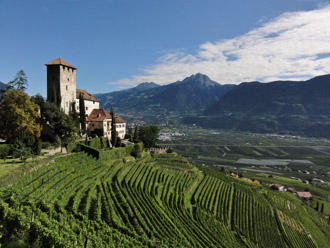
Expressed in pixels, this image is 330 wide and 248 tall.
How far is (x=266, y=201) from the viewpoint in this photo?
69.5 m

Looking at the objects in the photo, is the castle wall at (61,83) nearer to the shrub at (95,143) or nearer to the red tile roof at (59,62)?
the red tile roof at (59,62)

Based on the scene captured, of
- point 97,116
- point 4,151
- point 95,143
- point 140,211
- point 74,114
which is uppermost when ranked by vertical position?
point 74,114

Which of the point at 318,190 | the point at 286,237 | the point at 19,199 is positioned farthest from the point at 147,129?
the point at 318,190

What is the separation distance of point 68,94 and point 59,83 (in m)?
4.14

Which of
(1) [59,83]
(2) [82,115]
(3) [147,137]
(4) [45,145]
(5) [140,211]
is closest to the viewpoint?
(5) [140,211]

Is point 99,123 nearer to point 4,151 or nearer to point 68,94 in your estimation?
point 68,94

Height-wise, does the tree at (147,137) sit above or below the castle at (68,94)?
below

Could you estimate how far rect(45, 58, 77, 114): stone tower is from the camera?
192ft

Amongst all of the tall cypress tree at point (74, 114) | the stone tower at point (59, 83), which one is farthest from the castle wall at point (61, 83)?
the tall cypress tree at point (74, 114)

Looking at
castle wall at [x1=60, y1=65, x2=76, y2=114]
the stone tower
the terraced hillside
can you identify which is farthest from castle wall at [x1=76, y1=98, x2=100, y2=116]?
the terraced hillside

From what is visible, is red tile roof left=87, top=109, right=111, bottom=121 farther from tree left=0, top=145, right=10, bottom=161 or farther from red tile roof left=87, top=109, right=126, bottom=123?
tree left=0, top=145, right=10, bottom=161

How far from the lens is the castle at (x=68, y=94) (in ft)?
193

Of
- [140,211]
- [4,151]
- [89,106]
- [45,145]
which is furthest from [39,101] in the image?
[140,211]

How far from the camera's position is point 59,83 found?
193 feet
